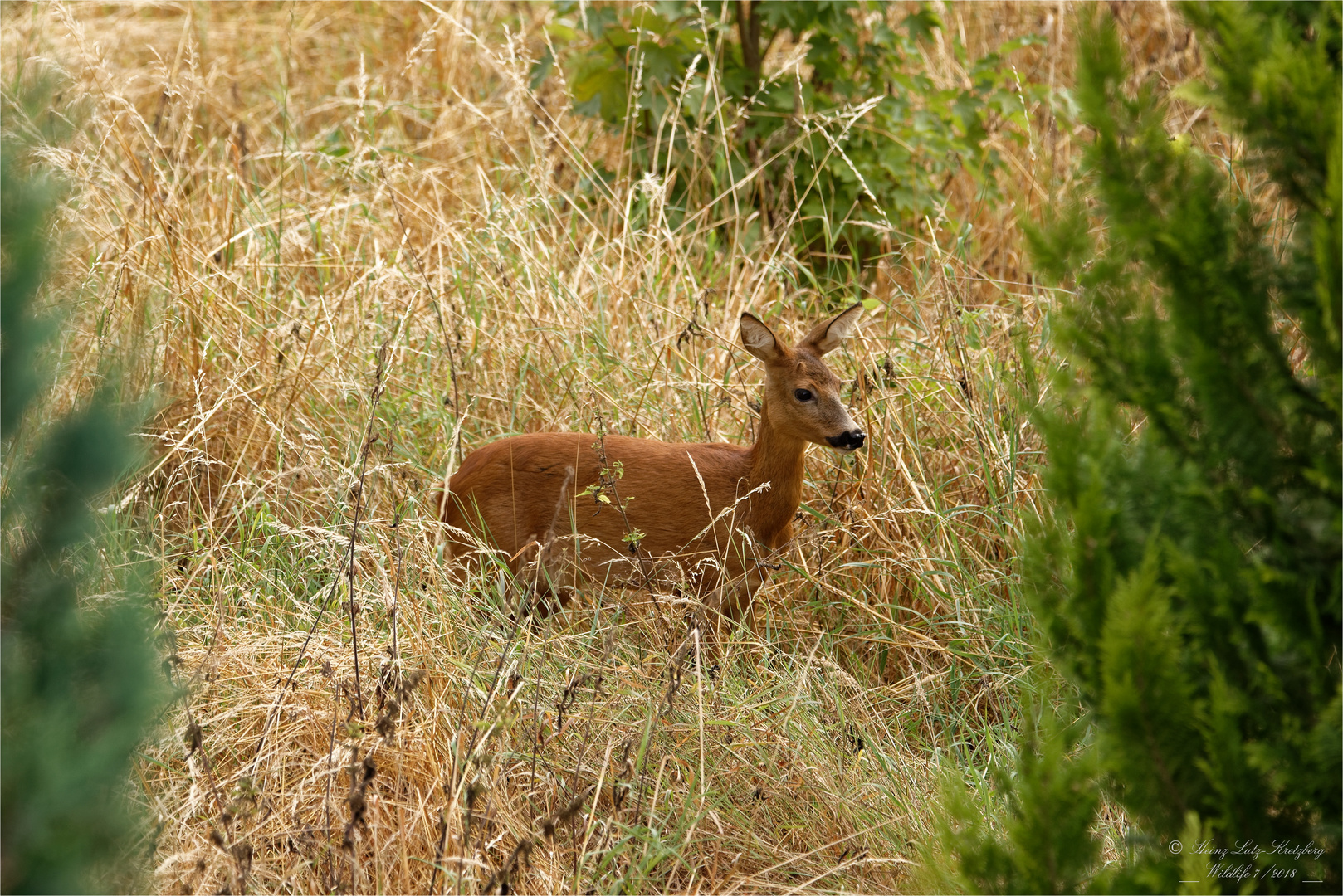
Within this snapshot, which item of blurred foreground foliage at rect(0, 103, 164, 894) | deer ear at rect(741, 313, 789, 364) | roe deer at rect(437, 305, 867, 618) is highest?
blurred foreground foliage at rect(0, 103, 164, 894)

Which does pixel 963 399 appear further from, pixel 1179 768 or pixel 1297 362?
pixel 1179 768

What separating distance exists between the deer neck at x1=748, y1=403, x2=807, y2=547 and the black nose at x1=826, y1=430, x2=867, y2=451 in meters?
0.17

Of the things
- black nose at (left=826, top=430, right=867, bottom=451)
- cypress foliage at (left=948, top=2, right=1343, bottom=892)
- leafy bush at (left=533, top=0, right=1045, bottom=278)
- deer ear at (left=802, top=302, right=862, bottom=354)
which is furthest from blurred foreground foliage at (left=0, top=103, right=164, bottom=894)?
leafy bush at (left=533, top=0, right=1045, bottom=278)

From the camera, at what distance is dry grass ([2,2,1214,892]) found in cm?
267

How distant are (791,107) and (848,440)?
2.03 meters

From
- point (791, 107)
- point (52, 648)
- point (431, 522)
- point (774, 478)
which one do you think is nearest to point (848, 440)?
point (774, 478)

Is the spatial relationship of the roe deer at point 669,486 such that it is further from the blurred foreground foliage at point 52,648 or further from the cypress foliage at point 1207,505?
the blurred foreground foliage at point 52,648

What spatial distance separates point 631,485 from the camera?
13.2ft

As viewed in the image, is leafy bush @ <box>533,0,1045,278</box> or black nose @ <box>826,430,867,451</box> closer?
black nose @ <box>826,430,867,451</box>

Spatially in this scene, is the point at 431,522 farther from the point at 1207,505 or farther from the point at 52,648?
the point at 1207,505

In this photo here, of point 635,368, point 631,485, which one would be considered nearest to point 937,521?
point 631,485

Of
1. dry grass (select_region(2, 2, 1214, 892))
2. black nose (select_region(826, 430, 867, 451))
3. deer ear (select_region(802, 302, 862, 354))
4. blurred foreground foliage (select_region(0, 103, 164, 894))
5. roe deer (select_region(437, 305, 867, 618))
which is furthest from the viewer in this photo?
deer ear (select_region(802, 302, 862, 354))

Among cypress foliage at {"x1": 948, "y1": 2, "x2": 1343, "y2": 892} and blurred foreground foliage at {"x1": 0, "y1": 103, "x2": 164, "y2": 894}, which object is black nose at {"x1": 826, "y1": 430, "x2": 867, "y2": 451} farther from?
blurred foreground foliage at {"x1": 0, "y1": 103, "x2": 164, "y2": 894}

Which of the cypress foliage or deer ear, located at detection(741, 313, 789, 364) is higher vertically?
the cypress foliage
